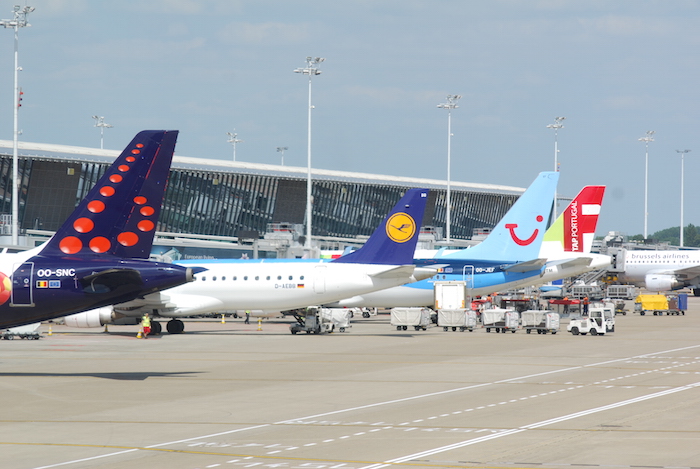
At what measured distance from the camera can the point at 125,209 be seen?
2503 cm

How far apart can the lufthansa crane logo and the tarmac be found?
6267 mm

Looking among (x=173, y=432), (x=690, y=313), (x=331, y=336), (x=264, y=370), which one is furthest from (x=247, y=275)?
(x=690, y=313)

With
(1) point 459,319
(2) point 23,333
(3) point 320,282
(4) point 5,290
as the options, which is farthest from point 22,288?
(1) point 459,319

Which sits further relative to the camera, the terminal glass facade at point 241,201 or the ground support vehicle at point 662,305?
the terminal glass facade at point 241,201

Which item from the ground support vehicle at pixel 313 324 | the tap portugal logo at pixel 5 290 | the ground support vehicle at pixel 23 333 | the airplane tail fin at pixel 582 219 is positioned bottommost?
the ground support vehicle at pixel 23 333

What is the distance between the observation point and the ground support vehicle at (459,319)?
4819cm

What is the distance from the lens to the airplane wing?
53438 millimetres

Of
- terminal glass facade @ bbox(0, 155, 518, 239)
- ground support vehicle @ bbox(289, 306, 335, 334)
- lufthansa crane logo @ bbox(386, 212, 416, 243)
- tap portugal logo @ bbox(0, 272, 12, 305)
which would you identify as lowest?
ground support vehicle @ bbox(289, 306, 335, 334)

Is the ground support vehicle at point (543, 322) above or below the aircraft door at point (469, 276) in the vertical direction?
below

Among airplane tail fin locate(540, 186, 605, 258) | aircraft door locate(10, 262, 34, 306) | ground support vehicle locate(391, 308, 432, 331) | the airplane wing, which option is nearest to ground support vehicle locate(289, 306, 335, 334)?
ground support vehicle locate(391, 308, 432, 331)

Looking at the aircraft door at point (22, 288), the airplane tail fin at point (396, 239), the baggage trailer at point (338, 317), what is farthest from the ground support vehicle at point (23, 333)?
the aircraft door at point (22, 288)

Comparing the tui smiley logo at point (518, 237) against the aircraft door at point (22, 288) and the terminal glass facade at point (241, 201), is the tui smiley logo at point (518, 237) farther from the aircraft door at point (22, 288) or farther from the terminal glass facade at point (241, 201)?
the terminal glass facade at point (241, 201)

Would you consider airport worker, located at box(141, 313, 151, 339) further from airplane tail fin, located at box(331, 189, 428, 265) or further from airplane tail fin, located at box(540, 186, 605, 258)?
airplane tail fin, located at box(540, 186, 605, 258)

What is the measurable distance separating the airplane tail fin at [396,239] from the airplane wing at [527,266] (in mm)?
12101
